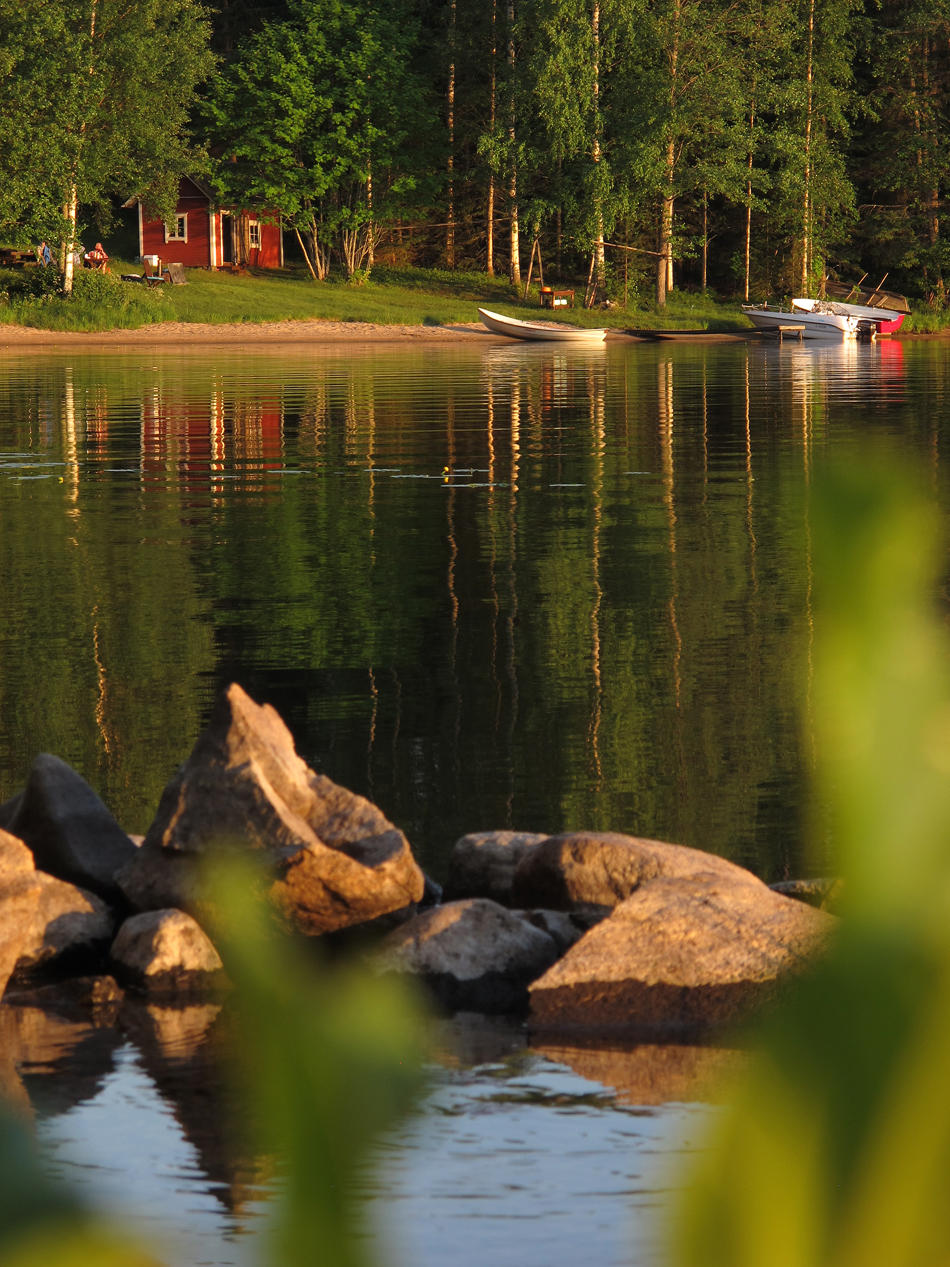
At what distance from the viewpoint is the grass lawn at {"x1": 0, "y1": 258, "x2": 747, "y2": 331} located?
182ft

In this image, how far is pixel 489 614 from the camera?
38.0 feet

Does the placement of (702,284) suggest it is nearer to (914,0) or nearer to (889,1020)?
(914,0)

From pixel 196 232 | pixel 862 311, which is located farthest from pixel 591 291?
pixel 196 232

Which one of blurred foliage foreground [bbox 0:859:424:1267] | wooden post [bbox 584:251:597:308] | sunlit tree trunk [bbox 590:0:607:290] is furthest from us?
wooden post [bbox 584:251:597:308]

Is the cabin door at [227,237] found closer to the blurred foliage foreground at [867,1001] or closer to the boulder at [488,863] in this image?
the boulder at [488,863]

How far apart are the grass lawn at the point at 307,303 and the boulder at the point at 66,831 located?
49.7 meters

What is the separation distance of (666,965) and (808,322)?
190ft

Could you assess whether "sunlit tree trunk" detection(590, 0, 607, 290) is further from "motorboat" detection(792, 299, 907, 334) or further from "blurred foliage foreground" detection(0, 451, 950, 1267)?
"blurred foliage foreground" detection(0, 451, 950, 1267)

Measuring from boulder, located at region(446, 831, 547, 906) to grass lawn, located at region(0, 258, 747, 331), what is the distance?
5002 cm

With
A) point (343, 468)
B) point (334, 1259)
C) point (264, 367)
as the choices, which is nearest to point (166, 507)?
point (343, 468)

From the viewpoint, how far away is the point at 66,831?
21.2ft

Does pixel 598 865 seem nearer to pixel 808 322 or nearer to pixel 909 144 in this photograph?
pixel 808 322

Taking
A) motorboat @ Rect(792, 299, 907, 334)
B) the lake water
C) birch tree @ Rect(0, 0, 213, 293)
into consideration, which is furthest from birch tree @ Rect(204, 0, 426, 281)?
the lake water

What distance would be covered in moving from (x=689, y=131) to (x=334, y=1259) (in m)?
66.7
